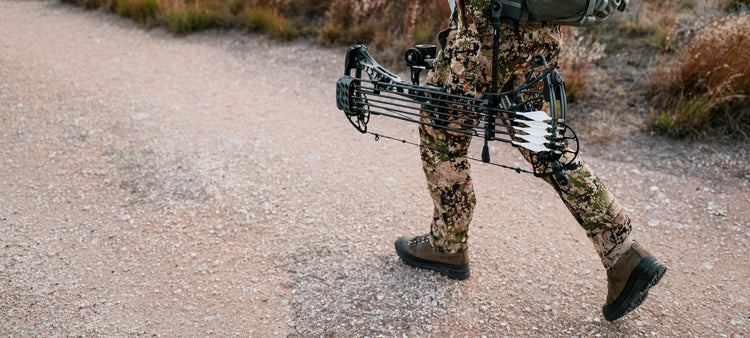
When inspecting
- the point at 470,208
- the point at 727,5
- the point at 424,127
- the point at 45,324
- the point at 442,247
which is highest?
the point at 727,5

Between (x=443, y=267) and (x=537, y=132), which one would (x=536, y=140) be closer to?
(x=537, y=132)

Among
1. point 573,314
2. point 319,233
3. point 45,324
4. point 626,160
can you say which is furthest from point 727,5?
point 45,324

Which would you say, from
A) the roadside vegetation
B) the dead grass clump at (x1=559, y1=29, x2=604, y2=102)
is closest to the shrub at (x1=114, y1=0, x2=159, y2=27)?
the roadside vegetation

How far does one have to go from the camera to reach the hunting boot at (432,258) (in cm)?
295

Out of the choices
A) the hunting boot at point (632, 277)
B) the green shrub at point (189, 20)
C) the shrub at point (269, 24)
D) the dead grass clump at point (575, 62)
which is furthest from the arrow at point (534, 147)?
the green shrub at point (189, 20)

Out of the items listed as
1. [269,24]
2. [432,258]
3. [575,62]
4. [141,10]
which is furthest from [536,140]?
[141,10]

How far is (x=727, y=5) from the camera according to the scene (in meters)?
5.45

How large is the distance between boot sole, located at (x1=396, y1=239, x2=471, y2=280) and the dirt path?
0.14 ft

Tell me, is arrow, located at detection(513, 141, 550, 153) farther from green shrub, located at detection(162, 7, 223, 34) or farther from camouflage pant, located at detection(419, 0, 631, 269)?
green shrub, located at detection(162, 7, 223, 34)

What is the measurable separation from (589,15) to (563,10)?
107mm

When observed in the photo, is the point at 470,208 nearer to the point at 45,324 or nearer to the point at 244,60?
the point at 45,324

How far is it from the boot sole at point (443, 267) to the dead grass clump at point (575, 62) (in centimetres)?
255

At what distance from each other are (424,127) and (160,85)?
12.9ft

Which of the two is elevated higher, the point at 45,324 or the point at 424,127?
the point at 424,127
